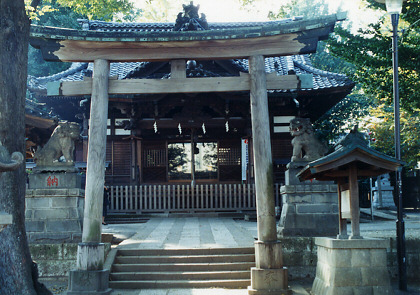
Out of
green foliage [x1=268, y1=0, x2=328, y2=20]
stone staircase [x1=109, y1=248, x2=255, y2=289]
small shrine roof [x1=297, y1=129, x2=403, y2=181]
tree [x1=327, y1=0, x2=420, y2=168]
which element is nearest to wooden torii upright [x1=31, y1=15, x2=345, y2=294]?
stone staircase [x1=109, y1=248, x2=255, y2=289]

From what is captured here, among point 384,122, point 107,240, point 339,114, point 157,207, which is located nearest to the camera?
point 107,240

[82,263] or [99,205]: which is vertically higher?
[99,205]

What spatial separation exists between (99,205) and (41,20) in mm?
25680

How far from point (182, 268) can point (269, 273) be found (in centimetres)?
198

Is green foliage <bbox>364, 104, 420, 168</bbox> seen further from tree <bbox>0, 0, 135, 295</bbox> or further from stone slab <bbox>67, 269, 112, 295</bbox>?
tree <bbox>0, 0, 135, 295</bbox>

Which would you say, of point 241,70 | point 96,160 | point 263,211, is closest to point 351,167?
point 263,211

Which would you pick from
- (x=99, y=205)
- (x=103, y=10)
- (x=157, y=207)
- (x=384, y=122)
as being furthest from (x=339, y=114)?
(x=99, y=205)

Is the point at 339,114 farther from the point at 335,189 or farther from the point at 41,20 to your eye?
the point at 41,20

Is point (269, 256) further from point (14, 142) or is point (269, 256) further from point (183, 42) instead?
point (14, 142)

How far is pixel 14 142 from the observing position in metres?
6.99

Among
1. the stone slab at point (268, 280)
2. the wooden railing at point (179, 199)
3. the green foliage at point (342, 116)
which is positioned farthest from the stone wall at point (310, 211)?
the green foliage at point (342, 116)

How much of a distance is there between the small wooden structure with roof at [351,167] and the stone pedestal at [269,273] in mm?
1260

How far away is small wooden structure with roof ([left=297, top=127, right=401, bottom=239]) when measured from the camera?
7.12m

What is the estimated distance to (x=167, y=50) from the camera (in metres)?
8.88
